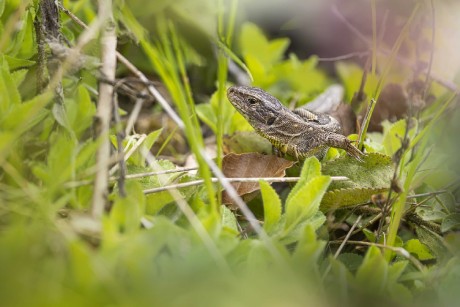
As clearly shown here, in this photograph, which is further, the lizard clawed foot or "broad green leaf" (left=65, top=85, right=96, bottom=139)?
the lizard clawed foot

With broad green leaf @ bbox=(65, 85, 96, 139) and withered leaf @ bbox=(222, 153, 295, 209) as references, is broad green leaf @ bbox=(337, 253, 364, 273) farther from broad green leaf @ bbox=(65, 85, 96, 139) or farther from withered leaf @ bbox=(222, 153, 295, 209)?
broad green leaf @ bbox=(65, 85, 96, 139)

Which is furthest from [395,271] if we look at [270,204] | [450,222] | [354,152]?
[354,152]

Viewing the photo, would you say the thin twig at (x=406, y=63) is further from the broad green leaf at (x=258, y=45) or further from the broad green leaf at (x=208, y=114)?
the broad green leaf at (x=208, y=114)

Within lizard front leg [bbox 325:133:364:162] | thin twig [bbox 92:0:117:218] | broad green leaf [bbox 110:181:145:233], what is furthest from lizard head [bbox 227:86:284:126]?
broad green leaf [bbox 110:181:145:233]

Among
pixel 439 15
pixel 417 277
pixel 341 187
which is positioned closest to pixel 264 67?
pixel 439 15

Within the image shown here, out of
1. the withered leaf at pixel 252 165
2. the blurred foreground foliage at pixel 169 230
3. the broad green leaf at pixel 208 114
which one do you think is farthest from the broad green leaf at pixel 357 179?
the broad green leaf at pixel 208 114

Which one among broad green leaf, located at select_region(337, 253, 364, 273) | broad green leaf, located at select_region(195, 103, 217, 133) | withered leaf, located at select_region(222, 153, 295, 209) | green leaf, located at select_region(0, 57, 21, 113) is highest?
green leaf, located at select_region(0, 57, 21, 113)

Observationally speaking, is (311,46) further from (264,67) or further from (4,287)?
(4,287)

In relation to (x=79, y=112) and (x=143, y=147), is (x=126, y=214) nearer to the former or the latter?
(x=79, y=112)
